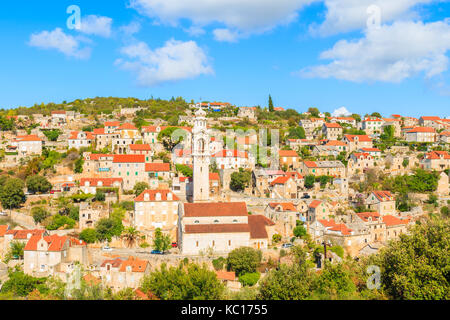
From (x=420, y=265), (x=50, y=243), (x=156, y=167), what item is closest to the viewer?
(x=420, y=265)

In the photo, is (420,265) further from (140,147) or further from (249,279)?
(140,147)

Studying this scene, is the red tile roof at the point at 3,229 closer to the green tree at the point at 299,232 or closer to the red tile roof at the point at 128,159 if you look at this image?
the red tile roof at the point at 128,159

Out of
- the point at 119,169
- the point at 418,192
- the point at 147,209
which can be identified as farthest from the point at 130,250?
the point at 418,192

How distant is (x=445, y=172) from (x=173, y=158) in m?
41.0

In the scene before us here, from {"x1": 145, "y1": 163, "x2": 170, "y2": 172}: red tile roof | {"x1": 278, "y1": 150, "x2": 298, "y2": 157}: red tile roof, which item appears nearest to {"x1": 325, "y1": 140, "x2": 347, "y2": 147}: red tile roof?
{"x1": 278, "y1": 150, "x2": 298, "y2": 157}: red tile roof

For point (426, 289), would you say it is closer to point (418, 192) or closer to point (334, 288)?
point (334, 288)

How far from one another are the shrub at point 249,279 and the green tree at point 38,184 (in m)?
29.2

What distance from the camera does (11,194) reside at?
46.3m

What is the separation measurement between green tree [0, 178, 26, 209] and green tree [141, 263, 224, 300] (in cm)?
2728

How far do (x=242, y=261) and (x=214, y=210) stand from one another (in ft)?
23.9

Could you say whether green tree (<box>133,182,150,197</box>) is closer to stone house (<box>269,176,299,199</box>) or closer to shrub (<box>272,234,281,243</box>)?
stone house (<box>269,176,299,199</box>)

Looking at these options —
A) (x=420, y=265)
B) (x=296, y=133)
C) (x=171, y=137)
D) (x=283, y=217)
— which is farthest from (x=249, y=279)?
(x=296, y=133)

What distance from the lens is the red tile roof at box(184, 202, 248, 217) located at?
39.8 meters

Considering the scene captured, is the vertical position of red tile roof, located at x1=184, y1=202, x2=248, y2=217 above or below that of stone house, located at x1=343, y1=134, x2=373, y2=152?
below
